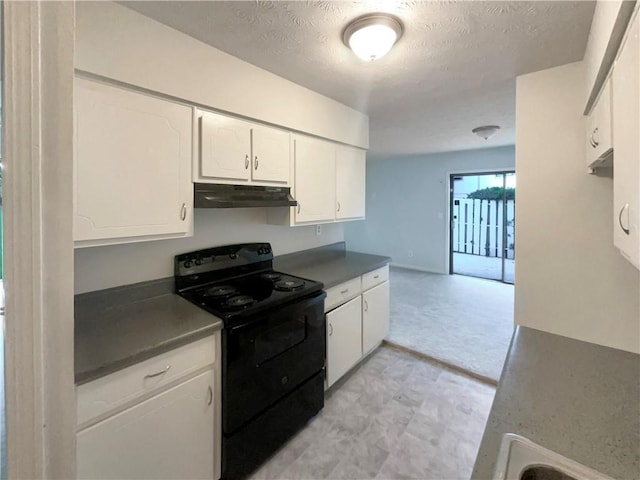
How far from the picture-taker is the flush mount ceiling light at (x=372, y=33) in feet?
4.56

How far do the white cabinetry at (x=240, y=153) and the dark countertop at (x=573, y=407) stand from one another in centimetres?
165

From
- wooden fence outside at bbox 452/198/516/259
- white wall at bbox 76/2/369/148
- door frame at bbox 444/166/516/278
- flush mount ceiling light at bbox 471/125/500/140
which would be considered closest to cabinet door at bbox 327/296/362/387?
white wall at bbox 76/2/369/148

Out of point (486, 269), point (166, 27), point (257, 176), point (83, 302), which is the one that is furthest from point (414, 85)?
point (486, 269)

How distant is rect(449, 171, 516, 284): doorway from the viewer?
18.4 ft

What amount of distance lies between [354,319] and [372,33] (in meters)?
1.96

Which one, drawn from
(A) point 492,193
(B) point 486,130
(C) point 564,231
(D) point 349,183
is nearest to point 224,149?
(D) point 349,183

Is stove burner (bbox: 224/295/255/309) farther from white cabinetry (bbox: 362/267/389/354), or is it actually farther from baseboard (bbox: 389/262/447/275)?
baseboard (bbox: 389/262/447/275)

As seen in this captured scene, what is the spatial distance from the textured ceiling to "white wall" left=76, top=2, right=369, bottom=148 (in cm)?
6

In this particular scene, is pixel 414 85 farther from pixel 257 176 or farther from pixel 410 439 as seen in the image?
pixel 410 439

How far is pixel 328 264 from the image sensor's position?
2.78 metres

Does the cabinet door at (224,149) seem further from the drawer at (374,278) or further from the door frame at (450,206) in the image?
the door frame at (450,206)

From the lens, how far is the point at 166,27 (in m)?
1.50

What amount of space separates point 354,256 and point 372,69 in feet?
5.73

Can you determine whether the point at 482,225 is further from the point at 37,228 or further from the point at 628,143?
the point at 37,228
